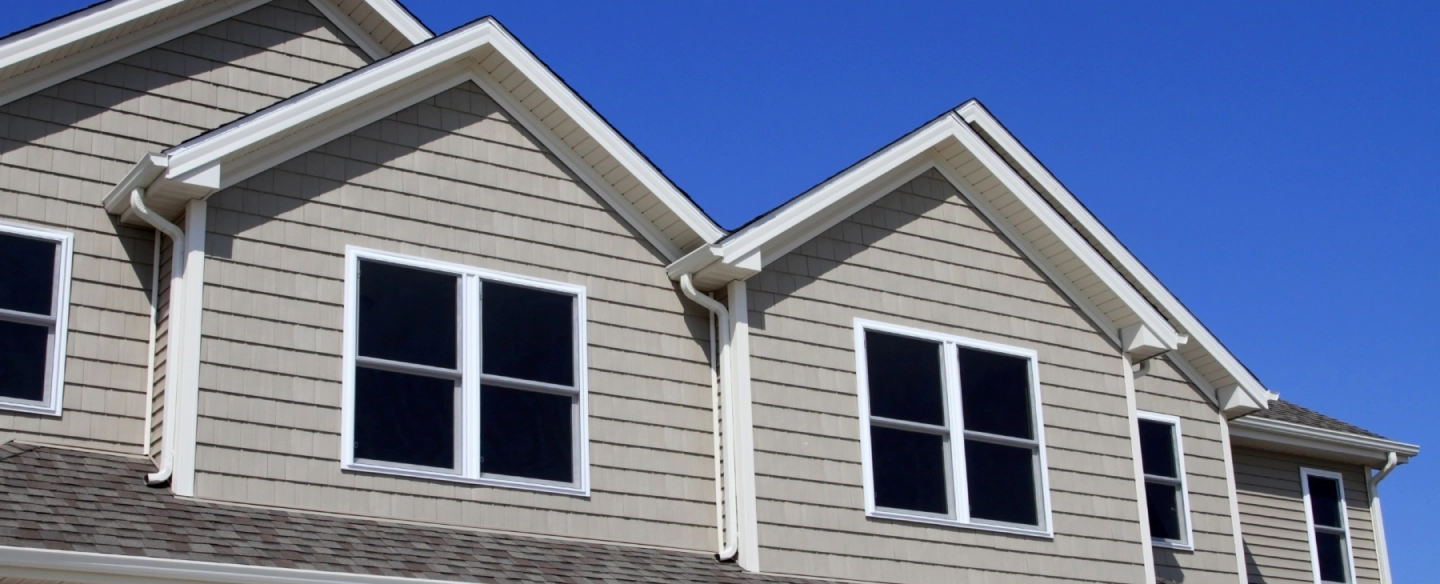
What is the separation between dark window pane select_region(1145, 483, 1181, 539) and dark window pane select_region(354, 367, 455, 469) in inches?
269

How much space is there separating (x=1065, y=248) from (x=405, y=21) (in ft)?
19.0

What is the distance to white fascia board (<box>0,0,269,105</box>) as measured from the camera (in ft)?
37.3

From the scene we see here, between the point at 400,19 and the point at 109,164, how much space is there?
292 cm

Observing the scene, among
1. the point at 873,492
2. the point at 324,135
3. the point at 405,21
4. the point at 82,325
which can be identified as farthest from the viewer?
the point at 405,21

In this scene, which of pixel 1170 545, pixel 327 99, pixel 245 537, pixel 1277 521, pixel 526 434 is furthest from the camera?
pixel 1277 521

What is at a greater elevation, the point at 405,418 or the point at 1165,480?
the point at 1165,480

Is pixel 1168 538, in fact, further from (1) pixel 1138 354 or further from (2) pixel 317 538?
(2) pixel 317 538

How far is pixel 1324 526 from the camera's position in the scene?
18.0 metres

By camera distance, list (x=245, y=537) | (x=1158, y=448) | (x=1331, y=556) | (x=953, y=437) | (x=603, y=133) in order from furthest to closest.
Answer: (x=1331, y=556) < (x=1158, y=448) < (x=953, y=437) < (x=603, y=133) < (x=245, y=537)

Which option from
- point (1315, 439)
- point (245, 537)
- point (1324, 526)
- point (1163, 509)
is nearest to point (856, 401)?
point (1163, 509)

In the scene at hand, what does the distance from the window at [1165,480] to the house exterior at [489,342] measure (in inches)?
3.6

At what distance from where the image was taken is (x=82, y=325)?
35.9 ft

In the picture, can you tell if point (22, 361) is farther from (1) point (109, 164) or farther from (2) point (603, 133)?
(2) point (603, 133)

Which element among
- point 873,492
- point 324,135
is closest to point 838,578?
point 873,492
